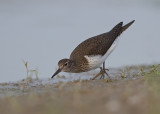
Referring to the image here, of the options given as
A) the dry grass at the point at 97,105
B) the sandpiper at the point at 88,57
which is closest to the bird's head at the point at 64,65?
the sandpiper at the point at 88,57

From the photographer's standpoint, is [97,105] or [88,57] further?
[88,57]

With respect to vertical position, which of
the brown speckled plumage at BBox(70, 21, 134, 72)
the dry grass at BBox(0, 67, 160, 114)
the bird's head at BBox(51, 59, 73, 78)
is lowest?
the dry grass at BBox(0, 67, 160, 114)

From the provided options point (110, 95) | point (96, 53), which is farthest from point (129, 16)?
point (110, 95)

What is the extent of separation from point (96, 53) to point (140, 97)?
4169mm

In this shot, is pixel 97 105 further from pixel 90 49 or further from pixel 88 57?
pixel 90 49

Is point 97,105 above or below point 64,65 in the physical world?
below

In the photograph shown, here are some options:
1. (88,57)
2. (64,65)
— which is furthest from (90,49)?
(64,65)

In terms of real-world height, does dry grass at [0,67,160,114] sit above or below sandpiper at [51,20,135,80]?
below


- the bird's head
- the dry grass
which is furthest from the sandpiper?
the dry grass

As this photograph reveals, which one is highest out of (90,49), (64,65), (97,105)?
(90,49)

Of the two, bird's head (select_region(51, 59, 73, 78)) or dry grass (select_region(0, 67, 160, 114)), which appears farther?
bird's head (select_region(51, 59, 73, 78))

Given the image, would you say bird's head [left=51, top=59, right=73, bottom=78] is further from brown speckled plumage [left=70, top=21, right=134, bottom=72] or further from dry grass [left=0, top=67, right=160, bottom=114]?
dry grass [left=0, top=67, right=160, bottom=114]

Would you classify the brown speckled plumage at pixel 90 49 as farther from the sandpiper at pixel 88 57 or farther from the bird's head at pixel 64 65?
the bird's head at pixel 64 65

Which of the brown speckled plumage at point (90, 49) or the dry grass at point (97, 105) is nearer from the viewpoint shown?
the dry grass at point (97, 105)
